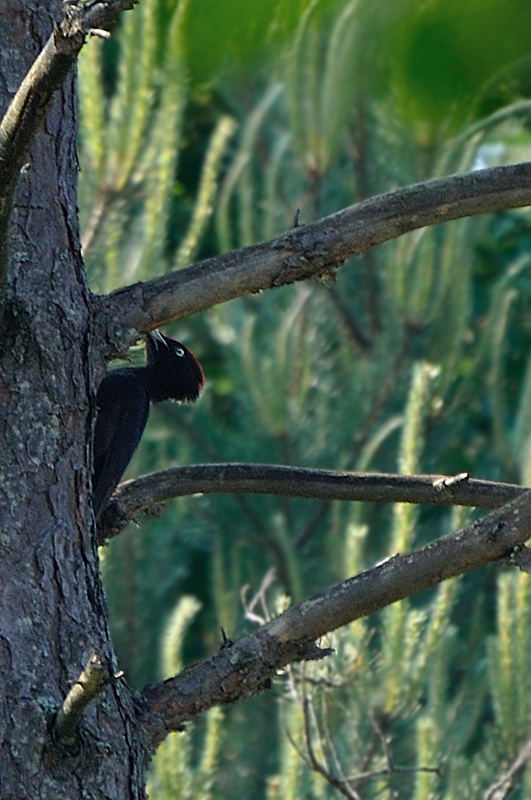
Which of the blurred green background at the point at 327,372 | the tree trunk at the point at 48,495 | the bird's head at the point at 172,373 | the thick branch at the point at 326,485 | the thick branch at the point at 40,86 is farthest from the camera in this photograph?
the blurred green background at the point at 327,372

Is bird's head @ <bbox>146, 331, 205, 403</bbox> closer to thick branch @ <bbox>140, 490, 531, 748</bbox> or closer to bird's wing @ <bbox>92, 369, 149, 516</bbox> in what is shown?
bird's wing @ <bbox>92, 369, 149, 516</bbox>

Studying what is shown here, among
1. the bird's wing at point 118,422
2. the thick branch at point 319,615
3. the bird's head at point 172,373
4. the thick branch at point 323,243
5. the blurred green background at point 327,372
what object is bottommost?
the thick branch at point 319,615

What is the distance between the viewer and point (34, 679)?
198 centimetres

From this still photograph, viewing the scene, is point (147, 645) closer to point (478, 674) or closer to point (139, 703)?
point (478, 674)

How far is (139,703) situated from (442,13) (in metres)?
3.04

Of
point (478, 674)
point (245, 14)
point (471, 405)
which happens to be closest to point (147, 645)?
point (478, 674)

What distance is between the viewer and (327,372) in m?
7.41

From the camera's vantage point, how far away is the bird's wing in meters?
3.52

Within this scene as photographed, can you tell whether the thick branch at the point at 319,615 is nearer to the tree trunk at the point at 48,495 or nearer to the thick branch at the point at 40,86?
the tree trunk at the point at 48,495

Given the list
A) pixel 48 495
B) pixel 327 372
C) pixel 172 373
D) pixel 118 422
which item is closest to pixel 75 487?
pixel 48 495

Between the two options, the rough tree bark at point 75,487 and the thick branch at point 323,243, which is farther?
the thick branch at point 323,243

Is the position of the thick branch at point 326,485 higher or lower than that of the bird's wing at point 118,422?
lower

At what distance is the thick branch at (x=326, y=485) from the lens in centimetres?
252

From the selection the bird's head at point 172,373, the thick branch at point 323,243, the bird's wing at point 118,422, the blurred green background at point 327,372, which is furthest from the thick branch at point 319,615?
the blurred green background at point 327,372
